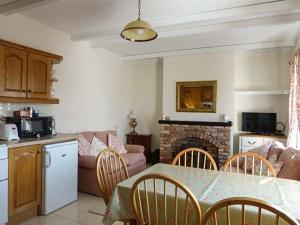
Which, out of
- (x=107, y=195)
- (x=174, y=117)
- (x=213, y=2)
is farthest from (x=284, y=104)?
(x=107, y=195)

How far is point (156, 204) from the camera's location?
1.48 meters

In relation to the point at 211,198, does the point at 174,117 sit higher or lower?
higher

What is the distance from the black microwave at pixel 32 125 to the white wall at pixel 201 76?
2964 mm

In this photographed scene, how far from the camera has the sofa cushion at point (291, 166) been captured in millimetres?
2619

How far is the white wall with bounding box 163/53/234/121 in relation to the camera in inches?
202

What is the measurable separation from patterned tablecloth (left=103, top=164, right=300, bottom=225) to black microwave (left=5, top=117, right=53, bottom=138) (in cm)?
189

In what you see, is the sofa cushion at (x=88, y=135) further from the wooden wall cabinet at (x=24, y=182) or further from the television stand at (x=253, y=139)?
the television stand at (x=253, y=139)

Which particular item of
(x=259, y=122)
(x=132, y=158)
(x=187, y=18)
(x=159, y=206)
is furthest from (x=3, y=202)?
(x=259, y=122)

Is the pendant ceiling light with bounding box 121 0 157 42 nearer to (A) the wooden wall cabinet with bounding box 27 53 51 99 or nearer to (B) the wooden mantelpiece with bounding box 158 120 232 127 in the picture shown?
(A) the wooden wall cabinet with bounding box 27 53 51 99

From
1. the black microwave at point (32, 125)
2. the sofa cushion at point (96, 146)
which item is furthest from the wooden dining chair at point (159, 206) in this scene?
the sofa cushion at point (96, 146)

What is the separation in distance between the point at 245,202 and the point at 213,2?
249cm

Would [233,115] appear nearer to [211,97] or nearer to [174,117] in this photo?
[211,97]

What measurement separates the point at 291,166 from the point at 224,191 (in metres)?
1.48

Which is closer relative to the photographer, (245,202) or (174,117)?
(245,202)
